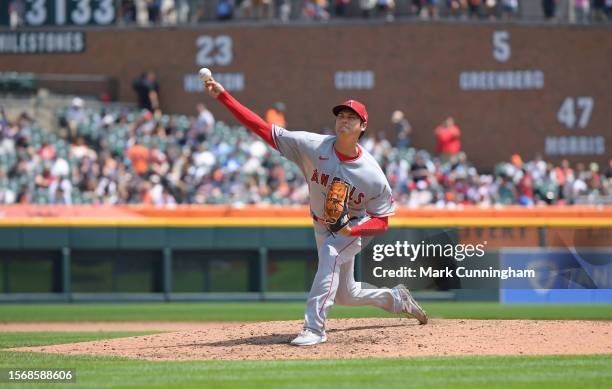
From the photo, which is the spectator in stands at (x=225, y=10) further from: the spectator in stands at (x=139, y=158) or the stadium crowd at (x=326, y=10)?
the spectator in stands at (x=139, y=158)

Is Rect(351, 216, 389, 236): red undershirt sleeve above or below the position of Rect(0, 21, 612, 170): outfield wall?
below

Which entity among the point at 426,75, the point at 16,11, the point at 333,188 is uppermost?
the point at 16,11

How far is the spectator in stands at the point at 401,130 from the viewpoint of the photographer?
82.8 feet

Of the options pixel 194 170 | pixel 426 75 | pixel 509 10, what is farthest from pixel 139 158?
pixel 509 10

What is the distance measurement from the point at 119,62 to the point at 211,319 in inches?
510

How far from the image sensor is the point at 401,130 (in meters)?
25.4

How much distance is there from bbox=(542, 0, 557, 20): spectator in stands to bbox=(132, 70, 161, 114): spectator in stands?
897 centimetres

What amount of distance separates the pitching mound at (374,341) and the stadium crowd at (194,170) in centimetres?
936

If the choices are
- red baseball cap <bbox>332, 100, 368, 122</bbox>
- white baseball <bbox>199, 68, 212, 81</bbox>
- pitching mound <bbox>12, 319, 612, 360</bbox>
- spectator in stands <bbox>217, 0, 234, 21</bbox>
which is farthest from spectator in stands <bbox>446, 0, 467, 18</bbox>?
white baseball <bbox>199, 68, 212, 81</bbox>

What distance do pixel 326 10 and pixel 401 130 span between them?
3.72 m

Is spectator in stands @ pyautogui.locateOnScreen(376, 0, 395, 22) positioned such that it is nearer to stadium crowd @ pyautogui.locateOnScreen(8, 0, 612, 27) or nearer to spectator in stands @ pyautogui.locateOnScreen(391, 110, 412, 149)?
stadium crowd @ pyautogui.locateOnScreen(8, 0, 612, 27)

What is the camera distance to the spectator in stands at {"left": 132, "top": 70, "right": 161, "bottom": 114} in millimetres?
26219

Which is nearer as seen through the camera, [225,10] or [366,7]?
[366,7]

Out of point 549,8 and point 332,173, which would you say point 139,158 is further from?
point 332,173
